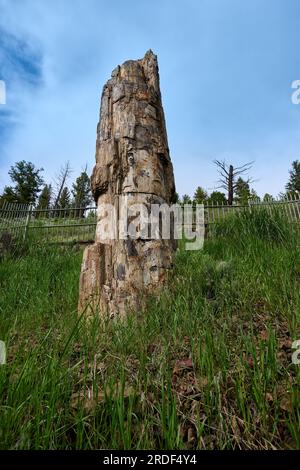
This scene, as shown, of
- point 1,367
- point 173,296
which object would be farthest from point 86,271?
point 1,367

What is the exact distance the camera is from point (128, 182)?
2.30 metres

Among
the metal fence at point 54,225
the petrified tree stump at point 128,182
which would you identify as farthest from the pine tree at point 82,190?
the petrified tree stump at point 128,182

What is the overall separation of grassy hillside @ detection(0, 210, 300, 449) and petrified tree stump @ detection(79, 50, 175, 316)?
0.80 ft

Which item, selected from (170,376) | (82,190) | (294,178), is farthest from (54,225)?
(294,178)

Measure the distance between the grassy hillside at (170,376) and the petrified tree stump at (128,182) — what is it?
0.24 m

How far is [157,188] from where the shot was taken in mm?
2352

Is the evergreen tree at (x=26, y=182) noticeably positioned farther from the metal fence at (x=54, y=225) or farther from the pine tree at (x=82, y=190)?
the metal fence at (x=54, y=225)

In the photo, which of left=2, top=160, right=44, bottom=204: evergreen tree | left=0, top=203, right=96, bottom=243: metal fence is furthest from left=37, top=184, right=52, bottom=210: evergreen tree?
left=0, top=203, right=96, bottom=243: metal fence

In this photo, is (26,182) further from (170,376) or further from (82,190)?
(170,376)

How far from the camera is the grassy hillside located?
36.2 inches

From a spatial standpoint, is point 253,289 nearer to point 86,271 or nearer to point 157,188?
point 157,188

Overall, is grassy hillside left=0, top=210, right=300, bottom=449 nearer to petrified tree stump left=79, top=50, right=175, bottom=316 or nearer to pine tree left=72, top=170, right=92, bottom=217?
petrified tree stump left=79, top=50, right=175, bottom=316

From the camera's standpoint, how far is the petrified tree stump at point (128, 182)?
206 centimetres
